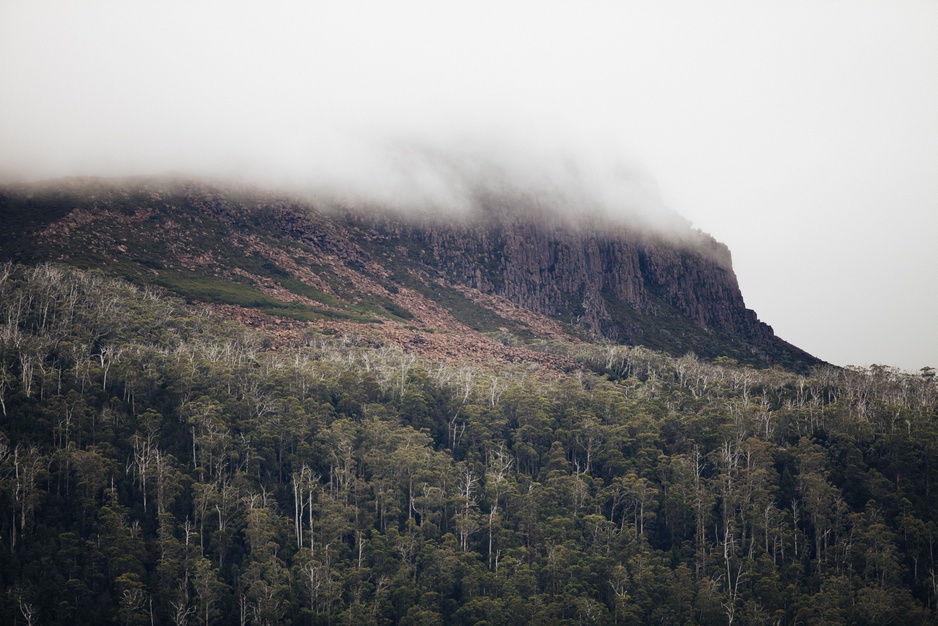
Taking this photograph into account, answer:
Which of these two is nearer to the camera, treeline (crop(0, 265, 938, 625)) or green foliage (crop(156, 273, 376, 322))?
treeline (crop(0, 265, 938, 625))

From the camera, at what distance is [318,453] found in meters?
106

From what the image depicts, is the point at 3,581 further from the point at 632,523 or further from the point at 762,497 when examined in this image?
the point at 762,497

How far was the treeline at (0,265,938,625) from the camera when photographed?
3351 inches

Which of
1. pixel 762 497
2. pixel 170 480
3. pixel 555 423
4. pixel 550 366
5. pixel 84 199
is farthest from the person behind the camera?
pixel 84 199

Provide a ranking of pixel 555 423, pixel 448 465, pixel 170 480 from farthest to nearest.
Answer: pixel 555 423 < pixel 448 465 < pixel 170 480

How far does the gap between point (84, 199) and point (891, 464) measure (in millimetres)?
174294

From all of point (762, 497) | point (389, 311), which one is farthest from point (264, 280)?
point (762, 497)

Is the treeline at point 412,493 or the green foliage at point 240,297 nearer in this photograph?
the treeline at point 412,493

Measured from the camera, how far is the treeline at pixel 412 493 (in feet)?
279

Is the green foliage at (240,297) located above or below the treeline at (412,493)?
above

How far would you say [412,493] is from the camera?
10400 centimetres

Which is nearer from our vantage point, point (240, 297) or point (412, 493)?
point (412, 493)

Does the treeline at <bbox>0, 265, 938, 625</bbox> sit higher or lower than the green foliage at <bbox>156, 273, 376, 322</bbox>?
lower

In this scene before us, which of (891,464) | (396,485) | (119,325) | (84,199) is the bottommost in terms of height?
(396,485)
